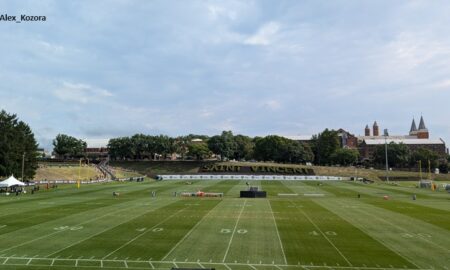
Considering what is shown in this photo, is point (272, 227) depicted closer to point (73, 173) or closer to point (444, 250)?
point (444, 250)

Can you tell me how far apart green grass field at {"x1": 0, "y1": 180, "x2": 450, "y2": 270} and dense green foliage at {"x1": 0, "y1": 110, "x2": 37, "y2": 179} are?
44177 mm

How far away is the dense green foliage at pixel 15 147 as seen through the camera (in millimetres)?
82500

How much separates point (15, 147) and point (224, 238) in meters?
73.0

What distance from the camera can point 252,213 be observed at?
40.7 metres

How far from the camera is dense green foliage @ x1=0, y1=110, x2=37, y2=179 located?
271 ft

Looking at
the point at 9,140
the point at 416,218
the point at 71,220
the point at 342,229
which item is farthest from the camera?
the point at 9,140

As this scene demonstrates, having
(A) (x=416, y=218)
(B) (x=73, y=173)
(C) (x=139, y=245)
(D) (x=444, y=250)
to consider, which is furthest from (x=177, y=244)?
(B) (x=73, y=173)

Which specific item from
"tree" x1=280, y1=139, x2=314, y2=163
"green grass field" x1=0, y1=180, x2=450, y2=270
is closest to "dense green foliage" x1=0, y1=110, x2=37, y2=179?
"green grass field" x1=0, y1=180, x2=450, y2=270

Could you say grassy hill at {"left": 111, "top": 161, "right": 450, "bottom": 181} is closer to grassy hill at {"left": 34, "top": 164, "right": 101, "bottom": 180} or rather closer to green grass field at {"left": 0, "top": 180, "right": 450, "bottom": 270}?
grassy hill at {"left": 34, "top": 164, "right": 101, "bottom": 180}

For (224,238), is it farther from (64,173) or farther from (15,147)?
(64,173)

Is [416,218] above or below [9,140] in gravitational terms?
below

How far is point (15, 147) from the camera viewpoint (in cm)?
8531

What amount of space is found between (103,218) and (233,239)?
15064 mm

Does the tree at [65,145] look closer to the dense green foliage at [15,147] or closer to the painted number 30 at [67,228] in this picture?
the dense green foliage at [15,147]
